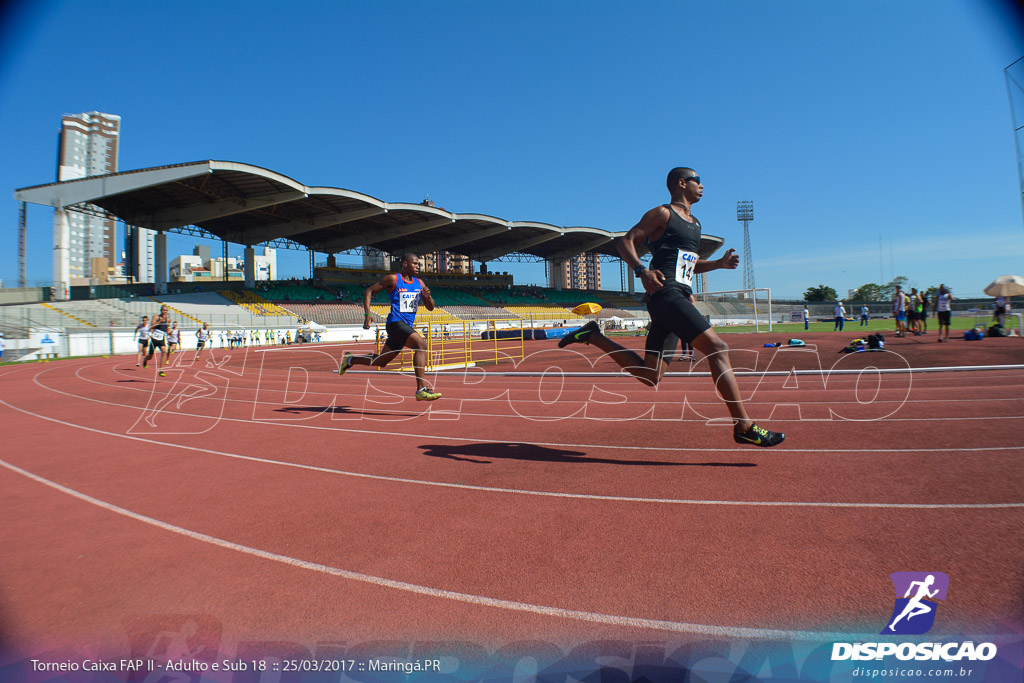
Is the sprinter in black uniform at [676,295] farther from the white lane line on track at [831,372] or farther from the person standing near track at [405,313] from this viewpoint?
the white lane line on track at [831,372]

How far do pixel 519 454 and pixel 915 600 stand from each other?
3.16m

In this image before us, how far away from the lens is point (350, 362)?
7.85 m

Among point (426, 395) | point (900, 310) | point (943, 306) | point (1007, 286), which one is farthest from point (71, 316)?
point (1007, 286)

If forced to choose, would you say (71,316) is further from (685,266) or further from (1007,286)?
(1007,286)

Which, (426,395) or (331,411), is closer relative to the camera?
(426,395)

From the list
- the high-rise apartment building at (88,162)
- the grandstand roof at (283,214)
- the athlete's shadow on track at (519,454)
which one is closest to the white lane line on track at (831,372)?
the athlete's shadow on track at (519,454)

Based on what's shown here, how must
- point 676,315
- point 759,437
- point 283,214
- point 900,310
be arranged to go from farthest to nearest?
point 283,214 < point 900,310 < point 676,315 < point 759,437

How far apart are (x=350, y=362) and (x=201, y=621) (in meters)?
6.10

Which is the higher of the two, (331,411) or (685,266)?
(685,266)

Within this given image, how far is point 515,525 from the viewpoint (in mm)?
2863

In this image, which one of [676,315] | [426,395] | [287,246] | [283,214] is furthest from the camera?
[287,246]

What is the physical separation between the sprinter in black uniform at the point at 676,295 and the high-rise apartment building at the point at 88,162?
481 ft

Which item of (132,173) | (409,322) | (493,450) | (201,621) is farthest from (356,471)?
(132,173)

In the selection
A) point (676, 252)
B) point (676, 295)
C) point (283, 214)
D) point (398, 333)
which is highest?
point (283, 214)
